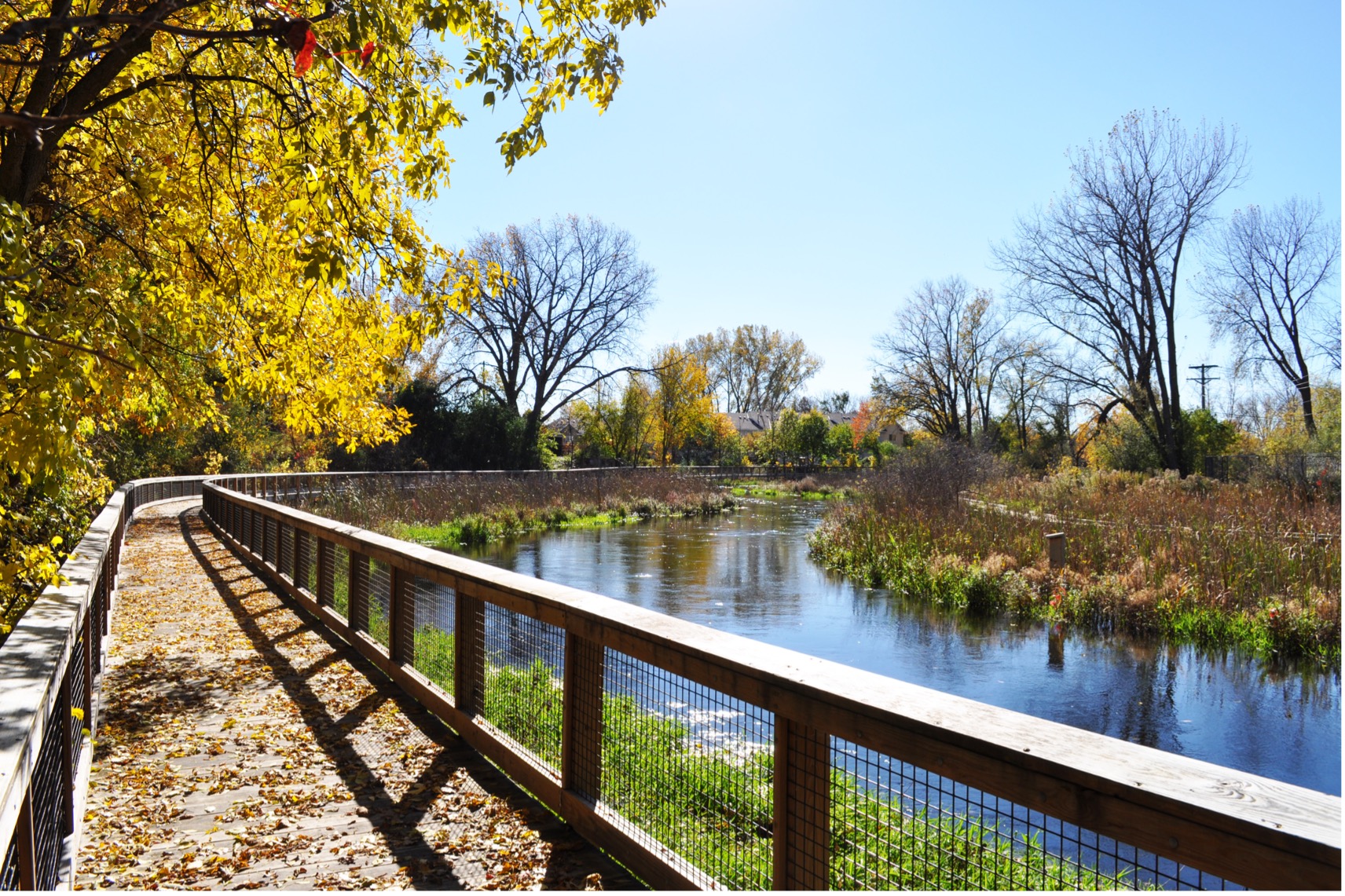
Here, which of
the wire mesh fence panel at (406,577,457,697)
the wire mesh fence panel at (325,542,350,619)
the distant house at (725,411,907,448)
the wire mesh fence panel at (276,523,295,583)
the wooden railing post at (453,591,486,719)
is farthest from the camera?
the distant house at (725,411,907,448)

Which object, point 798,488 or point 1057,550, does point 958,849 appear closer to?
point 1057,550

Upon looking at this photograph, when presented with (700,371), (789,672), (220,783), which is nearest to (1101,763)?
(789,672)

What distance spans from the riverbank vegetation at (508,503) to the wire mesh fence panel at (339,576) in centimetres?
1298

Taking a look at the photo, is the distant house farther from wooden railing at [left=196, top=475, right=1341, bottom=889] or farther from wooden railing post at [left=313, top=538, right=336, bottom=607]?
wooden railing at [left=196, top=475, right=1341, bottom=889]

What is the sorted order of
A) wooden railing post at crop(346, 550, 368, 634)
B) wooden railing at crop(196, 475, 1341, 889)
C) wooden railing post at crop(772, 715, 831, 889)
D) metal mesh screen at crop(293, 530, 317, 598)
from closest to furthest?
wooden railing at crop(196, 475, 1341, 889), wooden railing post at crop(772, 715, 831, 889), wooden railing post at crop(346, 550, 368, 634), metal mesh screen at crop(293, 530, 317, 598)

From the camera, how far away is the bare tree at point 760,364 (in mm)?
92875

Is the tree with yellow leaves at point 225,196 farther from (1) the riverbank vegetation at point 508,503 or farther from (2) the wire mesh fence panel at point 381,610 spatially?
(1) the riverbank vegetation at point 508,503

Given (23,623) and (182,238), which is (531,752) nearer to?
(23,623)

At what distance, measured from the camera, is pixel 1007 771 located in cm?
207

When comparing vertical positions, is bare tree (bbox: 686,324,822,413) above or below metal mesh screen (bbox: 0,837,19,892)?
above

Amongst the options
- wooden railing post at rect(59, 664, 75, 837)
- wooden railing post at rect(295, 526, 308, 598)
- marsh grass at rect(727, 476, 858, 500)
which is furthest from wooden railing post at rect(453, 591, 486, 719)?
marsh grass at rect(727, 476, 858, 500)

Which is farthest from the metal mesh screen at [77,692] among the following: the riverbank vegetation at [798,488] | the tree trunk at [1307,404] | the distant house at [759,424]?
the distant house at [759,424]

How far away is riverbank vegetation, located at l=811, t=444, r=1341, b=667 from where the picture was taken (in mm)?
12617

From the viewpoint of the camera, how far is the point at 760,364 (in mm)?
94000
